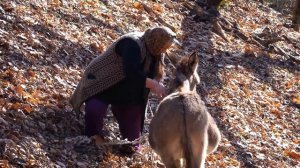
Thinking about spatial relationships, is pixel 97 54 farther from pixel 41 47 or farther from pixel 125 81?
pixel 125 81

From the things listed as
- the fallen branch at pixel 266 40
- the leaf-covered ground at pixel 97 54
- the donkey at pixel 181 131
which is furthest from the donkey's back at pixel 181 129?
the fallen branch at pixel 266 40

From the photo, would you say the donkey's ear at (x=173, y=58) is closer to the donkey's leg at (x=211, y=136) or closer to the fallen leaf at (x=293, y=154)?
the fallen leaf at (x=293, y=154)

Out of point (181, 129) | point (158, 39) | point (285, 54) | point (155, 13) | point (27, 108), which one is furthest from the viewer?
point (285, 54)

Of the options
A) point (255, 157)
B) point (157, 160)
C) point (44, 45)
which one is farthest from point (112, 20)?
point (157, 160)

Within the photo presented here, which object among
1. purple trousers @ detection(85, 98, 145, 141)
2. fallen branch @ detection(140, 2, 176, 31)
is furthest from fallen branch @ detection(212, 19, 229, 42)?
purple trousers @ detection(85, 98, 145, 141)

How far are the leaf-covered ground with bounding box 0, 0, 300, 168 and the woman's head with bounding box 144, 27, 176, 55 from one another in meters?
1.22

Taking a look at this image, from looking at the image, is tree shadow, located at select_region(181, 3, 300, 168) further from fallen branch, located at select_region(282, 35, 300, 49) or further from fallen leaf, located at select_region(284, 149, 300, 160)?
fallen branch, located at select_region(282, 35, 300, 49)

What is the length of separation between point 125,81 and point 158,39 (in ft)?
2.17

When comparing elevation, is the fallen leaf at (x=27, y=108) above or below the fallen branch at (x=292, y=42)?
above

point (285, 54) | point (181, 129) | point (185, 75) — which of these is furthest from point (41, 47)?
point (285, 54)

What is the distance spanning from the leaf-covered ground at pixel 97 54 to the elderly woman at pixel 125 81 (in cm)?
31

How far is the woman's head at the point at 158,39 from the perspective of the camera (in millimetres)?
5801

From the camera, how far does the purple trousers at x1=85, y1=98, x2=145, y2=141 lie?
616 cm

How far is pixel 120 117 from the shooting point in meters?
6.48
